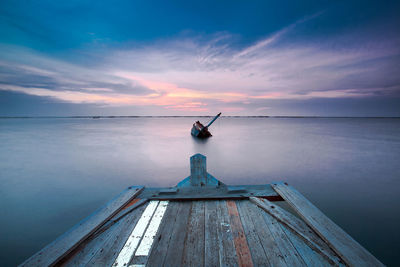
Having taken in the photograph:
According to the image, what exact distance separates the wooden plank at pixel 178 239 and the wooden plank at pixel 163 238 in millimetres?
54

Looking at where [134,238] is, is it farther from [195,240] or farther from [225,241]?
[225,241]

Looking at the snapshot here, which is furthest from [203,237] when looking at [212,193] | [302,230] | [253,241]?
[302,230]

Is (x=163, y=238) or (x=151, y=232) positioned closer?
(x=163, y=238)

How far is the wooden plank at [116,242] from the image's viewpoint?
222 centimetres

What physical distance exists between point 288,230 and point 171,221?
6.12ft

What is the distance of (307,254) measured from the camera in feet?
7.62

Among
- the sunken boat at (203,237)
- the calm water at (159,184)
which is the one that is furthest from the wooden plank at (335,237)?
the calm water at (159,184)

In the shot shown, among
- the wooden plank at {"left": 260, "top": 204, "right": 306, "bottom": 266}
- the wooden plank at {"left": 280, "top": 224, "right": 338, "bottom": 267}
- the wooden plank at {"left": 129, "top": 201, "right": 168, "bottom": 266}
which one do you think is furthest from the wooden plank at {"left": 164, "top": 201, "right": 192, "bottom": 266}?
the wooden plank at {"left": 280, "top": 224, "right": 338, "bottom": 267}

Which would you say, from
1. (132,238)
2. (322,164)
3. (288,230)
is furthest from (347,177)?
(132,238)

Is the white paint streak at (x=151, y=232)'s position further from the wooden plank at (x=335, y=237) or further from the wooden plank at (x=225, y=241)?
the wooden plank at (x=335, y=237)

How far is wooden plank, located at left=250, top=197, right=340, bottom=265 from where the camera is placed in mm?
2286

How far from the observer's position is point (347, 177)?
9.55m

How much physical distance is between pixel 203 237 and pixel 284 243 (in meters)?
1.14

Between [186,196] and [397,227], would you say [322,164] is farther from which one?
[186,196]
